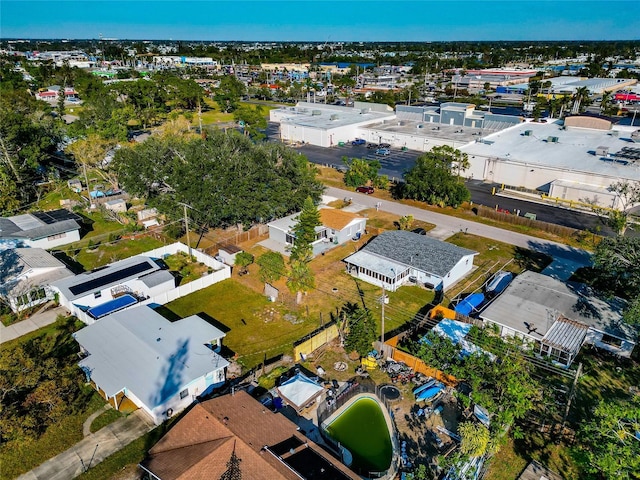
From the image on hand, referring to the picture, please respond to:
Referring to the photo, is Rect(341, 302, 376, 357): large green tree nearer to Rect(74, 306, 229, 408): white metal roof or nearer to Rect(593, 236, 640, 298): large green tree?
Rect(74, 306, 229, 408): white metal roof

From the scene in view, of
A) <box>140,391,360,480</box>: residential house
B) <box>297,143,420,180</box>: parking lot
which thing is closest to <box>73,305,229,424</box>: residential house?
<box>140,391,360,480</box>: residential house

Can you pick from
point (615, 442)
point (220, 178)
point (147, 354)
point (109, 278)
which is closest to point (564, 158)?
point (220, 178)

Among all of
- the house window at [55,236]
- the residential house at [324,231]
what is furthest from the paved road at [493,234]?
the house window at [55,236]

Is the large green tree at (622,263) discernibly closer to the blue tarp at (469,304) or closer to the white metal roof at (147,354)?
the blue tarp at (469,304)

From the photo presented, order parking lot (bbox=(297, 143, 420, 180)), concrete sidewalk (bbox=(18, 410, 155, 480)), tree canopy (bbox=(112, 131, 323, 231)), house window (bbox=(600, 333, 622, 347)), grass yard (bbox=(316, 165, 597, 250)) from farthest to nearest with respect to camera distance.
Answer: parking lot (bbox=(297, 143, 420, 180)), grass yard (bbox=(316, 165, 597, 250)), tree canopy (bbox=(112, 131, 323, 231)), house window (bbox=(600, 333, 622, 347)), concrete sidewalk (bbox=(18, 410, 155, 480))

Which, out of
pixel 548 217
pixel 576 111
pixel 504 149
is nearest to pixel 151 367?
pixel 548 217

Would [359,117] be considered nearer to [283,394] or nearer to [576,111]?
[576,111]

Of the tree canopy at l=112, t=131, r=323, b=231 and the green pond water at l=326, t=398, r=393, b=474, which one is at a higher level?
the tree canopy at l=112, t=131, r=323, b=231

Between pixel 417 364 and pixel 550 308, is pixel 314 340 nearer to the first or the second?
pixel 417 364
